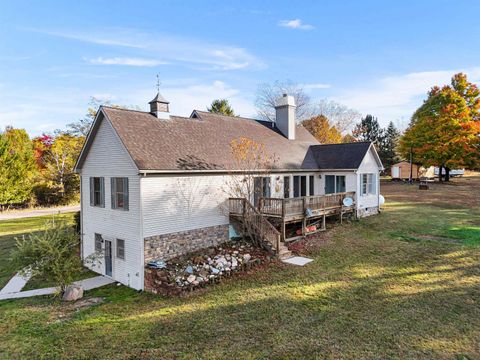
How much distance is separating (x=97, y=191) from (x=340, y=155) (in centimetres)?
1464

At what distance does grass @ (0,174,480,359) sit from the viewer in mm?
6715

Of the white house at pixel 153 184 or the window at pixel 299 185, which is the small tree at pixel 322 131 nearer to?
the window at pixel 299 185

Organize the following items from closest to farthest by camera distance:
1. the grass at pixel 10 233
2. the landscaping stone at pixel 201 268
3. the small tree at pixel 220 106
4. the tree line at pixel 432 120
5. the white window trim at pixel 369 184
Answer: the landscaping stone at pixel 201 268
the grass at pixel 10 233
the white window trim at pixel 369 184
the tree line at pixel 432 120
the small tree at pixel 220 106

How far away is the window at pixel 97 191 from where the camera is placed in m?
13.5

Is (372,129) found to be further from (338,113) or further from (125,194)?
(125,194)

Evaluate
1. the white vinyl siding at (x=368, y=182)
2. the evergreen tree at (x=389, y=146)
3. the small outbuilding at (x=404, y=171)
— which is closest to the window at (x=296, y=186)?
the white vinyl siding at (x=368, y=182)

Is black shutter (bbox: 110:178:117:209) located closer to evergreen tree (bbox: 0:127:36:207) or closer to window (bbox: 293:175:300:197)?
window (bbox: 293:175:300:197)

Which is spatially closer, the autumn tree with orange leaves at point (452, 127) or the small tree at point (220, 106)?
the autumn tree with orange leaves at point (452, 127)

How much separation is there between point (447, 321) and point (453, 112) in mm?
35253

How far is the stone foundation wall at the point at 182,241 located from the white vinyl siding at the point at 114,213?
1.46 ft

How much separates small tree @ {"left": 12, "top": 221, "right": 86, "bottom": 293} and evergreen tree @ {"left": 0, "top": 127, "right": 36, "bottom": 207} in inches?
913

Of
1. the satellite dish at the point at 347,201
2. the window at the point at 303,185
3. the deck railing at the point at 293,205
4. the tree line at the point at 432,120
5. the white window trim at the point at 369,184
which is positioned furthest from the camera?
Result: the tree line at the point at 432,120

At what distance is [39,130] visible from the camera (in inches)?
1575

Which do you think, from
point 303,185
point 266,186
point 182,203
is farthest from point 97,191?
point 303,185
